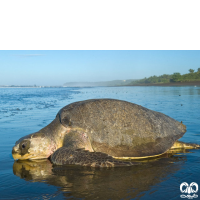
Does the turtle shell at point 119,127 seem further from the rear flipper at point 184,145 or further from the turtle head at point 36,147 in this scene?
the turtle head at point 36,147

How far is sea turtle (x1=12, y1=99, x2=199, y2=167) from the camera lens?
13.6 feet

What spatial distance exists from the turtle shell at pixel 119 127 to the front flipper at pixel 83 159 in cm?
35

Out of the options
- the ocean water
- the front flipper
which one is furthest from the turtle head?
the front flipper

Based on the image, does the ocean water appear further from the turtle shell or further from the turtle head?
the turtle shell

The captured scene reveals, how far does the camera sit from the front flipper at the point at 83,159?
361 centimetres

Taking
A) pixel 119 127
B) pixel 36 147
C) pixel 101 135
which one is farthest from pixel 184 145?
pixel 36 147

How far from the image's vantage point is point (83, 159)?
3703mm

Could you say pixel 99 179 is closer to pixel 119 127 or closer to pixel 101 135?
pixel 101 135

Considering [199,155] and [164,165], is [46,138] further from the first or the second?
[199,155]

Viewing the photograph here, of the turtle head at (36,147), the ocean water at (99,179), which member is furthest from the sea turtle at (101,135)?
the ocean water at (99,179)

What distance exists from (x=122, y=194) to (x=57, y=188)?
90 centimetres

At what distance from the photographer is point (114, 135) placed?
424cm

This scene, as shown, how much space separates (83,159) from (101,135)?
27.2 inches
